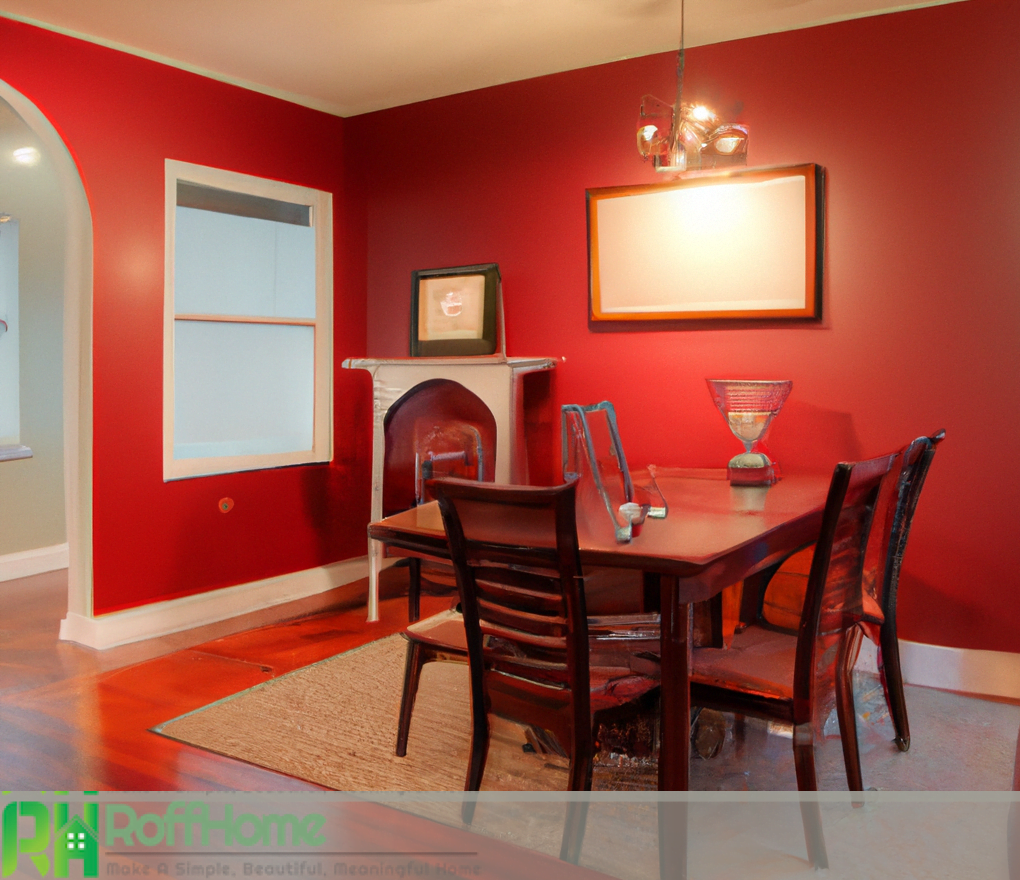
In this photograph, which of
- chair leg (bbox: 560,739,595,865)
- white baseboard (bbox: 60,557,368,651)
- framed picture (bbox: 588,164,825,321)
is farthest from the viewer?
white baseboard (bbox: 60,557,368,651)

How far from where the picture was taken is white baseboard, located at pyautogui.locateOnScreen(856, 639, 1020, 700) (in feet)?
10.4

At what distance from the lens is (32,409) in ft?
16.6

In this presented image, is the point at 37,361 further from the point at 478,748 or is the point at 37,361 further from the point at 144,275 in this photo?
the point at 478,748

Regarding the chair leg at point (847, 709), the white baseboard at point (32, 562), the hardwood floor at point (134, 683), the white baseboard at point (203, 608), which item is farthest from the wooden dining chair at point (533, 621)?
the white baseboard at point (32, 562)

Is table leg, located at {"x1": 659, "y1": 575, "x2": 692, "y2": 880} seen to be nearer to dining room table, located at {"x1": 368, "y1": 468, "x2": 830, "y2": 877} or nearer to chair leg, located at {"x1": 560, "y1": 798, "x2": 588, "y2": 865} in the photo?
dining room table, located at {"x1": 368, "y1": 468, "x2": 830, "y2": 877}

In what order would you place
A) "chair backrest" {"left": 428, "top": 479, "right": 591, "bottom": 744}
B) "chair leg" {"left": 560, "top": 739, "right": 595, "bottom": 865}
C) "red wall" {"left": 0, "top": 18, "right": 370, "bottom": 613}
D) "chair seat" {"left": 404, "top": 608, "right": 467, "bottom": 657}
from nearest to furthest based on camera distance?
"chair backrest" {"left": 428, "top": 479, "right": 591, "bottom": 744}
"chair leg" {"left": 560, "top": 739, "right": 595, "bottom": 865}
"chair seat" {"left": 404, "top": 608, "right": 467, "bottom": 657}
"red wall" {"left": 0, "top": 18, "right": 370, "bottom": 613}

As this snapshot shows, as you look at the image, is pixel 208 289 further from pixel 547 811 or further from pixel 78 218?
pixel 547 811

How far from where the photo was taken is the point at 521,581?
190 centimetres

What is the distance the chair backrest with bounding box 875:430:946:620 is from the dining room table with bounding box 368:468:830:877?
0.71ft

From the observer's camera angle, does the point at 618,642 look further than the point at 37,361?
No

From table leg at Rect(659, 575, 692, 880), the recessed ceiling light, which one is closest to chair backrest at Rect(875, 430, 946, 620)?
table leg at Rect(659, 575, 692, 880)

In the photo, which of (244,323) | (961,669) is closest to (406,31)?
(244,323)

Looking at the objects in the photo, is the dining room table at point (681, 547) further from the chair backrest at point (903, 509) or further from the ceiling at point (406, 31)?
the ceiling at point (406, 31)

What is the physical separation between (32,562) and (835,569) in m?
4.46
